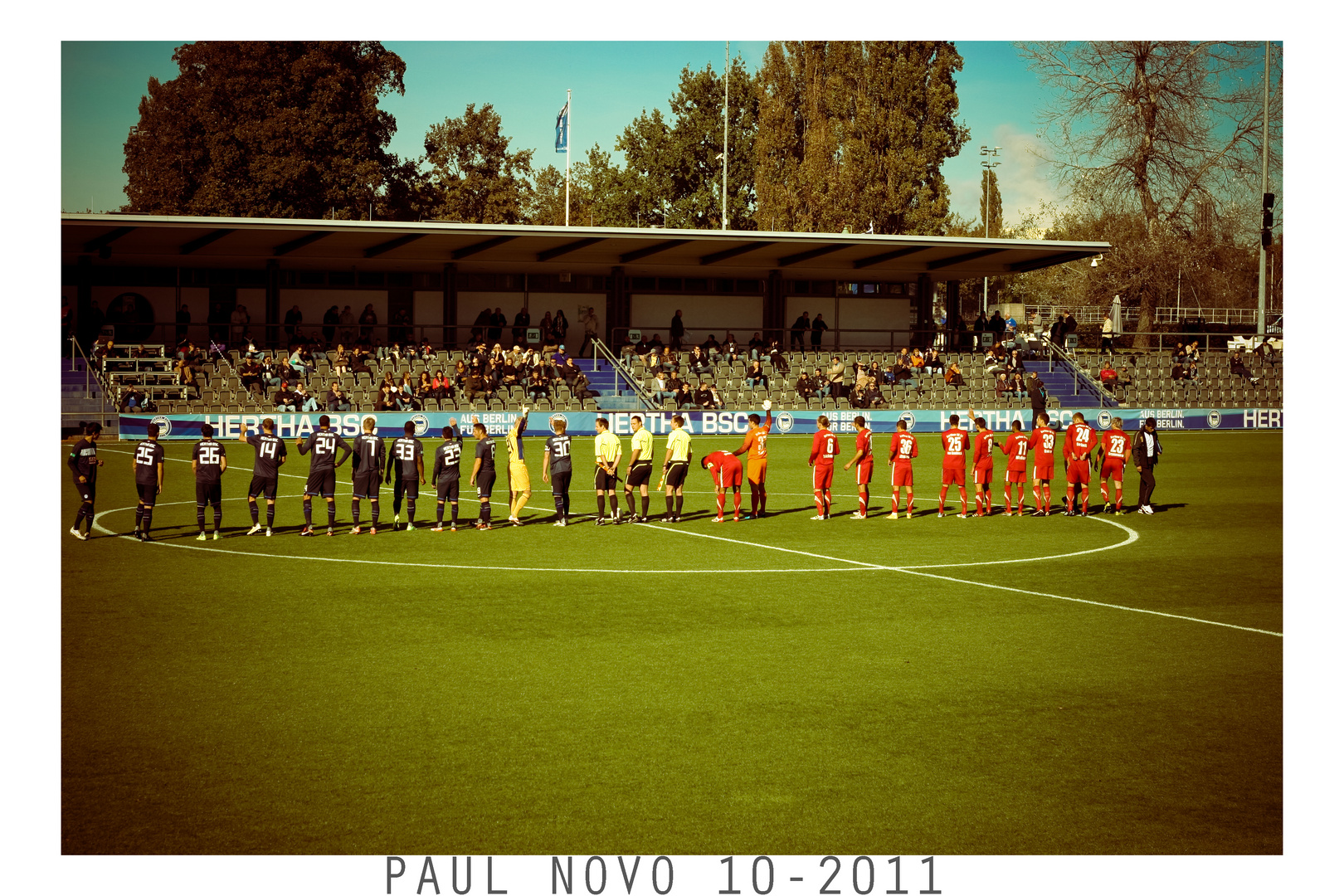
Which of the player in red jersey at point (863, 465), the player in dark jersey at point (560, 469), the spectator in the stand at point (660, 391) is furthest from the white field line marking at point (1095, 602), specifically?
the spectator in the stand at point (660, 391)

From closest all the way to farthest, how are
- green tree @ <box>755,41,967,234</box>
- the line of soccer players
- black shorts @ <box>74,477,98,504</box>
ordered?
black shorts @ <box>74,477,98,504</box> → the line of soccer players → green tree @ <box>755,41,967,234</box>

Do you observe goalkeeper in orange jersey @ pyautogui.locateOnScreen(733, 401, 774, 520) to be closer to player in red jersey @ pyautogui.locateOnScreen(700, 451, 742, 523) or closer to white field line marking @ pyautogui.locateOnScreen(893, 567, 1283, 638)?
player in red jersey @ pyautogui.locateOnScreen(700, 451, 742, 523)

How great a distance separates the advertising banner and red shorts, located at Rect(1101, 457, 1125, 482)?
845cm

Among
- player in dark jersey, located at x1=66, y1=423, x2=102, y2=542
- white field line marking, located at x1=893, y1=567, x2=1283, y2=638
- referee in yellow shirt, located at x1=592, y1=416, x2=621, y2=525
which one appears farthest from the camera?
referee in yellow shirt, located at x1=592, y1=416, x2=621, y2=525

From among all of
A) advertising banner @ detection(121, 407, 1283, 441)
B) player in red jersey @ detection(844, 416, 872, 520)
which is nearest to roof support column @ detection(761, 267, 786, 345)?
advertising banner @ detection(121, 407, 1283, 441)

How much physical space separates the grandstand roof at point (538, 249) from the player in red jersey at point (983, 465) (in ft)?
67.9

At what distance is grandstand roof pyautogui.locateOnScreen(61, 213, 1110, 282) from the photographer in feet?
125

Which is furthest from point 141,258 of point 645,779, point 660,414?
point 645,779

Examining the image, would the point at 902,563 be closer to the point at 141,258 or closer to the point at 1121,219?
the point at 141,258

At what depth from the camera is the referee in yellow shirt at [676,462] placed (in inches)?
791

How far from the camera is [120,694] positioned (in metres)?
9.71

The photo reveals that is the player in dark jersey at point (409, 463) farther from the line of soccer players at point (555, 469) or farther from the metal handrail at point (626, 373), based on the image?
the metal handrail at point (626, 373)

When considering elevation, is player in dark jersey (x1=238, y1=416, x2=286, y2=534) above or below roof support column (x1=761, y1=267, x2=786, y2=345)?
below

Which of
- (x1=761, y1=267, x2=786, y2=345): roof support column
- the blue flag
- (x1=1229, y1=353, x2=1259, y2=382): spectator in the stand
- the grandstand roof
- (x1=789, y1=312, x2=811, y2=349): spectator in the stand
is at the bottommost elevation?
(x1=1229, y1=353, x2=1259, y2=382): spectator in the stand
